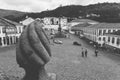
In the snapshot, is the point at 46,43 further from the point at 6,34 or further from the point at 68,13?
the point at 68,13

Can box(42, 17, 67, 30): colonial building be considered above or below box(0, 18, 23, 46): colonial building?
above

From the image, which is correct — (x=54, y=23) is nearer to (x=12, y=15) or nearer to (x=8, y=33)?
(x=12, y=15)

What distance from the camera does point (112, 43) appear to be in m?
27.4

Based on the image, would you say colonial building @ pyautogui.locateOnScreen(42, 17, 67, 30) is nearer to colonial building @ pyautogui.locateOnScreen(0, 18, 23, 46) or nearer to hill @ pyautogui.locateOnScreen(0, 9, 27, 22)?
hill @ pyautogui.locateOnScreen(0, 9, 27, 22)

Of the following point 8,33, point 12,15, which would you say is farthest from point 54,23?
point 8,33

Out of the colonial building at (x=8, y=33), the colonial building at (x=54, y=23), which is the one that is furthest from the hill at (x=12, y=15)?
the colonial building at (x=8, y=33)

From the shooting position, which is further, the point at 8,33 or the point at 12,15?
the point at 12,15

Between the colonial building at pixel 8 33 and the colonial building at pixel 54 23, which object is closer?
the colonial building at pixel 8 33

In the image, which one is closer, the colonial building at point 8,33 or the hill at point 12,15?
the colonial building at point 8,33

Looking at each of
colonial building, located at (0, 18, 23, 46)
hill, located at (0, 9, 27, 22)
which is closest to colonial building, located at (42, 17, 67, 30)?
hill, located at (0, 9, 27, 22)

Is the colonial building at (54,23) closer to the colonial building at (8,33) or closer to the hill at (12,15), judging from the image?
the hill at (12,15)

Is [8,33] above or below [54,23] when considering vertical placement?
below

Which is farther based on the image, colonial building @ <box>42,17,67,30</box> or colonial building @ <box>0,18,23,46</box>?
colonial building @ <box>42,17,67,30</box>

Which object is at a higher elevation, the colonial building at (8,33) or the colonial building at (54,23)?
the colonial building at (54,23)
